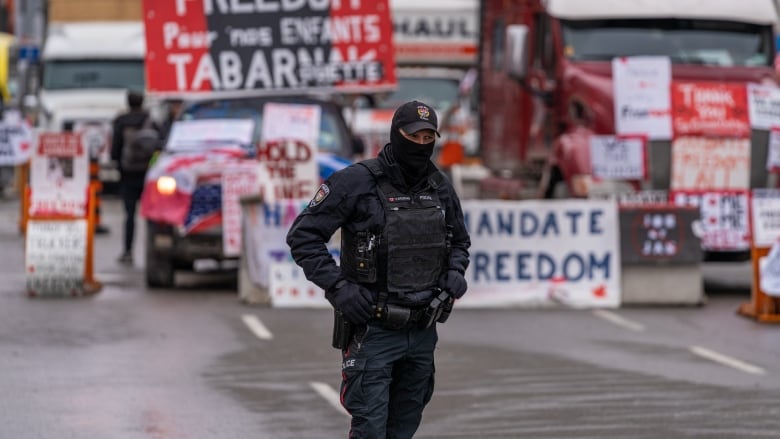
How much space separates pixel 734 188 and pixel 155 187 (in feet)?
18.4

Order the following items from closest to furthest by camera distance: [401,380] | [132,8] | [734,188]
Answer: [401,380]
[734,188]
[132,8]

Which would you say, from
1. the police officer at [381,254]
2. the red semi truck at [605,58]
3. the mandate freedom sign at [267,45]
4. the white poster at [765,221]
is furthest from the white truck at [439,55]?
the police officer at [381,254]

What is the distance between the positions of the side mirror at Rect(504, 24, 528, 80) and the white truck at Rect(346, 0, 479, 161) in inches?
495

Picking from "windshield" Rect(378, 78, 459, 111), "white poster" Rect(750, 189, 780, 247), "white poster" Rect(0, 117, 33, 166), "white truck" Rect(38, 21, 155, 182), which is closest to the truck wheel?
"white poster" Rect(750, 189, 780, 247)

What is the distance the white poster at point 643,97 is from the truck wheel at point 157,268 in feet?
15.2

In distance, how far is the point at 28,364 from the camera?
11.9 meters

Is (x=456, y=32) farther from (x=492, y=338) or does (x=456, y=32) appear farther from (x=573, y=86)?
(x=492, y=338)

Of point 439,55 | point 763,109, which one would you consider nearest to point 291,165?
point 763,109

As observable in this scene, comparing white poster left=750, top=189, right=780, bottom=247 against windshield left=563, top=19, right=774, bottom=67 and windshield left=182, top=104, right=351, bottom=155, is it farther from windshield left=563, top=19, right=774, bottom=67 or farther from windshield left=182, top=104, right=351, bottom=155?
windshield left=182, top=104, right=351, bottom=155

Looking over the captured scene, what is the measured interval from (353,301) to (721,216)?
34.6 ft

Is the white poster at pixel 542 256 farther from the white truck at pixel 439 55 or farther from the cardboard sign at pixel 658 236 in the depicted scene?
the white truck at pixel 439 55

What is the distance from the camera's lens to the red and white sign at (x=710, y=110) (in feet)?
57.1

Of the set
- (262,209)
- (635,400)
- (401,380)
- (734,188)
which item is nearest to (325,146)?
(262,209)

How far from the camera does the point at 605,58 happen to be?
1861 cm
